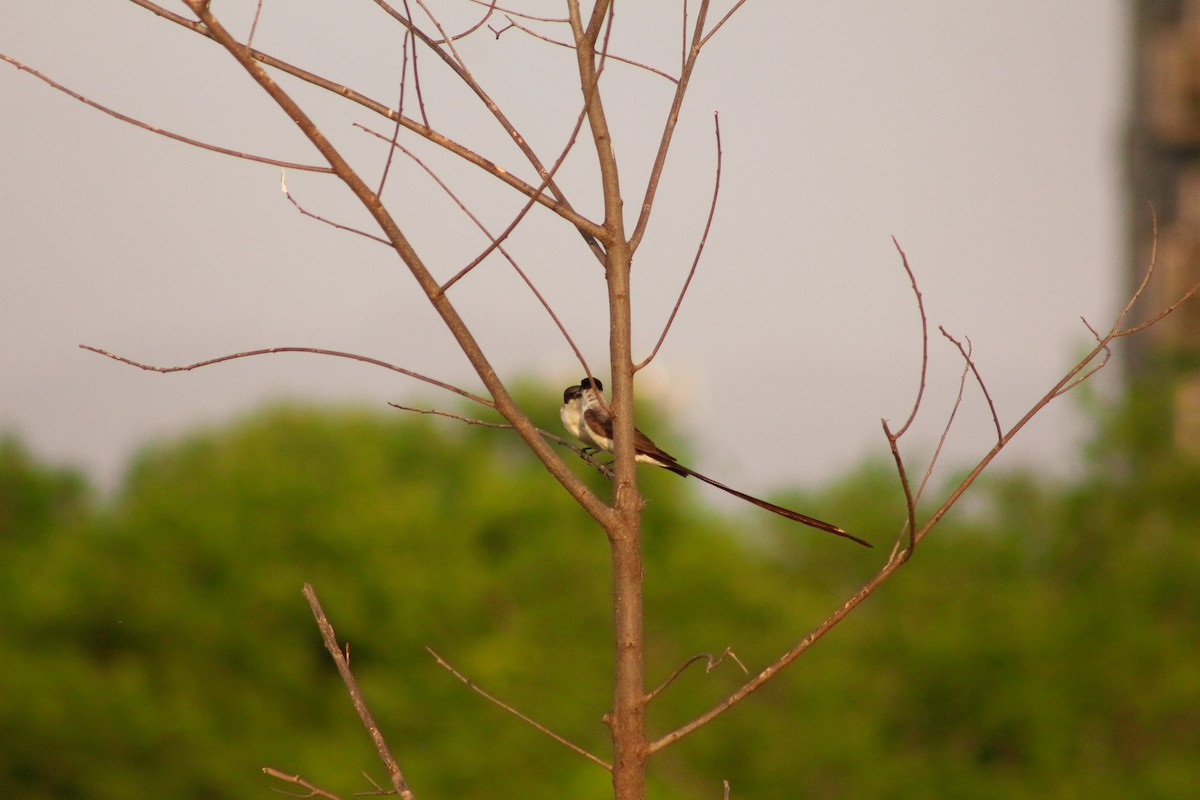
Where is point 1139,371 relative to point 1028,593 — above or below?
above

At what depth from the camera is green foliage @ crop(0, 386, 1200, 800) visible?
35.1m

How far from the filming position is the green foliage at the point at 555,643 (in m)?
35.1

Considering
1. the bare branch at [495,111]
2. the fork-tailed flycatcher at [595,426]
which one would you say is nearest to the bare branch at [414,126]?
the bare branch at [495,111]

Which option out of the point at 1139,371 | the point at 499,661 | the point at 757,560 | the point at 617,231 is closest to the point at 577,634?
the point at 499,661

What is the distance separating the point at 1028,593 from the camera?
39562 millimetres

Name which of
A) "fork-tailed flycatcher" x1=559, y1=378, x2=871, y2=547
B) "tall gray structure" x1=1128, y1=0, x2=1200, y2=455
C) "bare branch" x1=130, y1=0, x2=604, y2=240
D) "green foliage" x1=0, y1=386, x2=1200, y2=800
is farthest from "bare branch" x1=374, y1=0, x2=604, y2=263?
"green foliage" x1=0, y1=386, x2=1200, y2=800

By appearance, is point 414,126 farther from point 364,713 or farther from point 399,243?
point 364,713

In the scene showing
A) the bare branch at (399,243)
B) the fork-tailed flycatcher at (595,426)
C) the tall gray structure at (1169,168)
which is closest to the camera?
the bare branch at (399,243)

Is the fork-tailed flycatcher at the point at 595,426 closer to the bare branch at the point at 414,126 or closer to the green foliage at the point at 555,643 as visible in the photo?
the bare branch at the point at 414,126

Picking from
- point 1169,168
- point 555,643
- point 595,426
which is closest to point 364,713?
point 595,426

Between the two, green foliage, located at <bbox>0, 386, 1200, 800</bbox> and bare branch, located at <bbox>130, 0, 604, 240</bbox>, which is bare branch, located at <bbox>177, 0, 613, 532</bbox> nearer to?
bare branch, located at <bbox>130, 0, 604, 240</bbox>

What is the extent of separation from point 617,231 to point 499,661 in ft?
113

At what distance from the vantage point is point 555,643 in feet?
132

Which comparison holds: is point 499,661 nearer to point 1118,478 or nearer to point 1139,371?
point 1118,478
